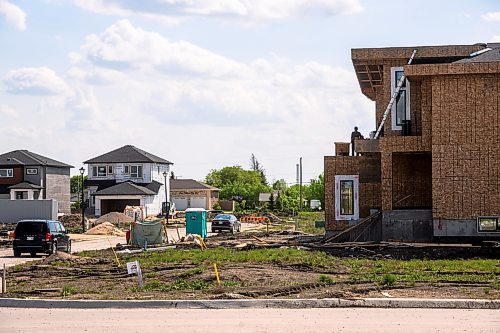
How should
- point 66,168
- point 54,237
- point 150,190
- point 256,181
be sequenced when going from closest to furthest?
point 54,237 → point 150,190 → point 66,168 → point 256,181

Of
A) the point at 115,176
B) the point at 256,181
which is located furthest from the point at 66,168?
the point at 256,181

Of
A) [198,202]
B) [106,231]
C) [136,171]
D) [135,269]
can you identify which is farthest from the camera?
[198,202]

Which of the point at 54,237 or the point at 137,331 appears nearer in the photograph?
the point at 137,331

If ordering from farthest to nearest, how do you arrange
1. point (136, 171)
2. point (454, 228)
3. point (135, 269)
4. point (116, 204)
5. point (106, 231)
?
point (136, 171) → point (116, 204) → point (106, 231) → point (454, 228) → point (135, 269)

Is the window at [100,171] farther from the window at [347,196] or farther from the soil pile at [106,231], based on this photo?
the window at [347,196]

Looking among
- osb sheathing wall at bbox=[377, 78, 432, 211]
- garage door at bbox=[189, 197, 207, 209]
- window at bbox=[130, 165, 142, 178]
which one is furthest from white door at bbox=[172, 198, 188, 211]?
osb sheathing wall at bbox=[377, 78, 432, 211]

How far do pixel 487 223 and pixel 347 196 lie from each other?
7.68m

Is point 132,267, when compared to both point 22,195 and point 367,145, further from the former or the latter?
point 22,195

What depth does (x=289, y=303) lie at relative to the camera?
18.4 meters

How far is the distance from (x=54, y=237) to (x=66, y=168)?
7080 cm

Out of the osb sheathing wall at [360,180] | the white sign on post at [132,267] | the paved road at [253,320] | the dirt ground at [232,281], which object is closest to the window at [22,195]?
the osb sheathing wall at [360,180]

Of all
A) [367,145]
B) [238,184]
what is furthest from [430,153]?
[238,184]

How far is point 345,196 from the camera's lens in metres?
41.9

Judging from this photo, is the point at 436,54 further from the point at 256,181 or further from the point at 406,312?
the point at 256,181
